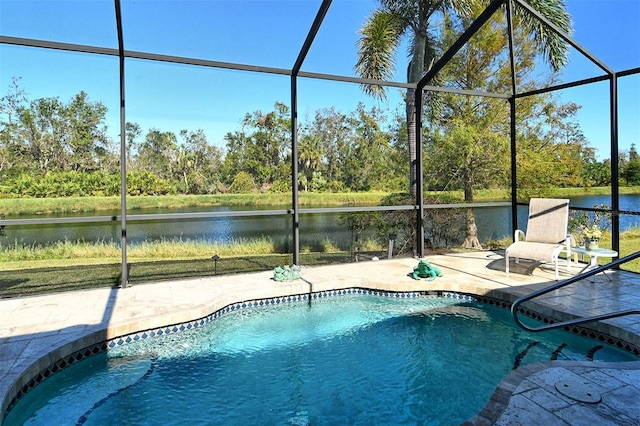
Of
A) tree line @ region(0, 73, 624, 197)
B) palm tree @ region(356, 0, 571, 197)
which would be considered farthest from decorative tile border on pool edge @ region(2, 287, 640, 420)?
tree line @ region(0, 73, 624, 197)

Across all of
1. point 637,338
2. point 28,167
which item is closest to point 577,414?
point 637,338

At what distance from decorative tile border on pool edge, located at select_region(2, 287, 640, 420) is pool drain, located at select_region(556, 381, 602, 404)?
4.12ft

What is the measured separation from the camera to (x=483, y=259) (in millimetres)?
6781

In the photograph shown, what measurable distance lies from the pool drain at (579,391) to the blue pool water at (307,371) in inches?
22.6

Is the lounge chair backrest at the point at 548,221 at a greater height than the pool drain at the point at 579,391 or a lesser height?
greater

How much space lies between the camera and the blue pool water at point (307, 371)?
279 centimetres

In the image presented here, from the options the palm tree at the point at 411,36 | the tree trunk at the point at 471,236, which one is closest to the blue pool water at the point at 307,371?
the palm tree at the point at 411,36

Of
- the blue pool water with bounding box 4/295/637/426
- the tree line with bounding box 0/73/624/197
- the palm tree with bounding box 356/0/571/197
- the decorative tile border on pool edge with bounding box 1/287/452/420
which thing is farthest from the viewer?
the tree line with bounding box 0/73/624/197

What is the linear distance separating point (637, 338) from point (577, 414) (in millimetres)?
1655

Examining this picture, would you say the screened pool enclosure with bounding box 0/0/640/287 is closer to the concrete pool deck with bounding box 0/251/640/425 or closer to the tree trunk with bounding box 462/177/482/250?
the tree trunk with bounding box 462/177/482/250

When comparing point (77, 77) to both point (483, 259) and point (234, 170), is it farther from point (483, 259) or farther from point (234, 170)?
point (483, 259)

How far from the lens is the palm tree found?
7965 mm

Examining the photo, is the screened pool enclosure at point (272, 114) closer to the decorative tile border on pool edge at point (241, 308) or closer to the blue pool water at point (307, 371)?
the decorative tile border on pool edge at point (241, 308)

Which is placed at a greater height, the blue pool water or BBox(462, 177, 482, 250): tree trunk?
BBox(462, 177, 482, 250): tree trunk
